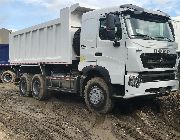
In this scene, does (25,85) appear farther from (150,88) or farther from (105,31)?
(150,88)

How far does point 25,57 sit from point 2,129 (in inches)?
227

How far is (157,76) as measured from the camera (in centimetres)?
875

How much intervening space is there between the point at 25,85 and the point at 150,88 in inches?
241

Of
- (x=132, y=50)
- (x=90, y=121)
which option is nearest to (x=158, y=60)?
(x=132, y=50)

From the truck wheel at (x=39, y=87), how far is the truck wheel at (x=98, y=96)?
289 cm

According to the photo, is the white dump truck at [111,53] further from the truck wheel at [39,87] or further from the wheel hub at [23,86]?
the wheel hub at [23,86]

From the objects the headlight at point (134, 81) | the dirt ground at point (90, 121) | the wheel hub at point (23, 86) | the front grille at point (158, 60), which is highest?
the front grille at point (158, 60)

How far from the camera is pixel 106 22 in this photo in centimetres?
856

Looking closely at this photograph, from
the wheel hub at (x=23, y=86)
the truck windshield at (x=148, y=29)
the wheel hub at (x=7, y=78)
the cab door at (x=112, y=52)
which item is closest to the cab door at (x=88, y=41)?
the cab door at (x=112, y=52)

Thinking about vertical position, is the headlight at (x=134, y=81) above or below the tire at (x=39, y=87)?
above

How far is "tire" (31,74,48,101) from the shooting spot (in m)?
11.8

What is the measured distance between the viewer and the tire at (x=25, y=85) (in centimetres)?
1280

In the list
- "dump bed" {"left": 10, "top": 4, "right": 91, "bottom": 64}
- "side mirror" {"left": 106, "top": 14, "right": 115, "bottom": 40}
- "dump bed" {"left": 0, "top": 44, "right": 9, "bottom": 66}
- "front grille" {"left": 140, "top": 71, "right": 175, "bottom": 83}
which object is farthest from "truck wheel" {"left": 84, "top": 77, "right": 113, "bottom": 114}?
"dump bed" {"left": 0, "top": 44, "right": 9, "bottom": 66}

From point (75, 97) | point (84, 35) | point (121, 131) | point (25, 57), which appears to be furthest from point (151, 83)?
point (25, 57)
